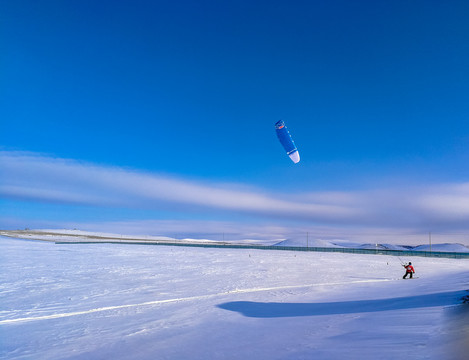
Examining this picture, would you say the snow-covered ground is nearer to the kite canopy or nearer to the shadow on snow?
the shadow on snow

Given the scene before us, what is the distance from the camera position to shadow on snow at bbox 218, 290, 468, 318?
9.34 m

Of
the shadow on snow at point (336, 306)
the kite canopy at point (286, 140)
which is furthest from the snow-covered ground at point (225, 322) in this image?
the kite canopy at point (286, 140)

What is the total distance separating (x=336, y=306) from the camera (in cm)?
1088

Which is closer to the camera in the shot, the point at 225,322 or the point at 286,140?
the point at 225,322

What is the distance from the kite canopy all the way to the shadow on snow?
11.2 meters

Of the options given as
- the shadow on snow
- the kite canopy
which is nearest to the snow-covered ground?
the shadow on snow

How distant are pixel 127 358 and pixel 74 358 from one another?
1.15 metres

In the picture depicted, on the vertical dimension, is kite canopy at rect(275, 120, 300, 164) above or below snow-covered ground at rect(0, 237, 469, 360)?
above

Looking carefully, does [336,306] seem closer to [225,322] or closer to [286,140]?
[225,322]

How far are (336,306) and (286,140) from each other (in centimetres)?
1221

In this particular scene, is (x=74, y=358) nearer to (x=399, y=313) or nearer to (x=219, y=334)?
(x=219, y=334)

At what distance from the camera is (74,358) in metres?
7.03

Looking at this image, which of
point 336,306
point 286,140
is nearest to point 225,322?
point 336,306

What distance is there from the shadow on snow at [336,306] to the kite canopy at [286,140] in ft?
36.8
